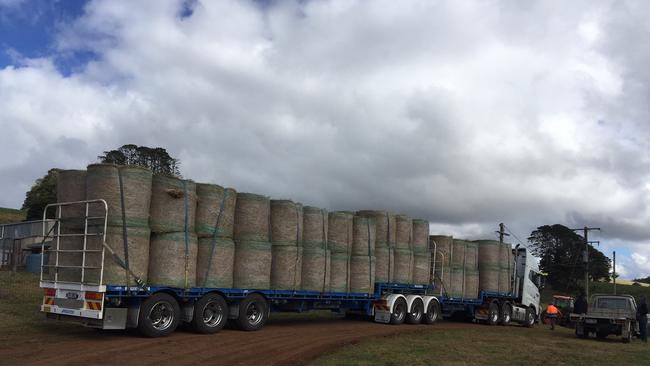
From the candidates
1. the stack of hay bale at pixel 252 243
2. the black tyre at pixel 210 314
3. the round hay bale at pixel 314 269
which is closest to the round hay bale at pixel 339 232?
the round hay bale at pixel 314 269

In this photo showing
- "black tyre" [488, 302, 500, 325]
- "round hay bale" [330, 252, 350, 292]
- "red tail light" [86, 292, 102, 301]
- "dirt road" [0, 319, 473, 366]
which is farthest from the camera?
"black tyre" [488, 302, 500, 325]

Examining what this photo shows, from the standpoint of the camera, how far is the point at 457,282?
920 inches

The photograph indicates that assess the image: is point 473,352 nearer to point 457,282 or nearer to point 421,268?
point 421,268

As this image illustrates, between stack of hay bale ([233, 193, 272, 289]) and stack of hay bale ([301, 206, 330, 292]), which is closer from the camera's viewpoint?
stack of hay bale ([233, 193, 272, 289])

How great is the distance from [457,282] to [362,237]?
6165 millimetres

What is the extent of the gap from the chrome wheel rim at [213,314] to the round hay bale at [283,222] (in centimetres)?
265

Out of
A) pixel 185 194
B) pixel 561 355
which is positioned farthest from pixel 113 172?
pixel 561 355

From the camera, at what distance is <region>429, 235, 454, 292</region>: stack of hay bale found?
22.8m

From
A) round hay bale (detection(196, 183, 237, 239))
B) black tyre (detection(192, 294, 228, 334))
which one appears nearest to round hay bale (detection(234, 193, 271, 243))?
round hay bale (detection(196, 183, 237, 239))

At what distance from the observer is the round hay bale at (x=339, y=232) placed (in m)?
18.5

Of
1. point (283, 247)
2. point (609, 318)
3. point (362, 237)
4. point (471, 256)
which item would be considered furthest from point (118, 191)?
point (609, 318)

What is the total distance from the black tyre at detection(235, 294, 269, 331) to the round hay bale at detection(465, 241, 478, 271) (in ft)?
36.5

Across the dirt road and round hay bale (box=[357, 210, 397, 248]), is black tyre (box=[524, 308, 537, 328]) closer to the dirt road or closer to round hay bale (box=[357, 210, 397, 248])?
round hay bale (box=[357, 210, 397, 248])

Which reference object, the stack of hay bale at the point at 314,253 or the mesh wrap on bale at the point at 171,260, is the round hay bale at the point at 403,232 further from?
the mesh wrap on bale at the point at 171,260
